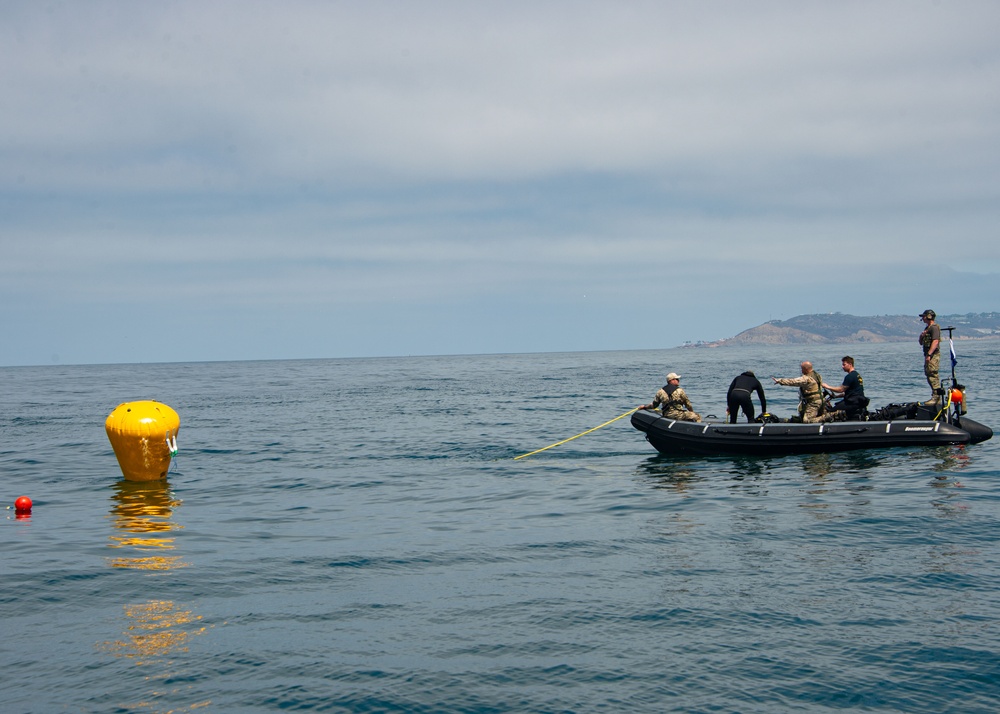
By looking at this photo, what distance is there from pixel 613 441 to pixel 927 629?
17.9m

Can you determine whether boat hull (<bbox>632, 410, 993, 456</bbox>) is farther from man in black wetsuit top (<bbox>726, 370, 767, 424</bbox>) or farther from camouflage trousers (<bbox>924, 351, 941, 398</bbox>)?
camouflage trousers (<bbox>924, 351, 941, 398</bbox>)

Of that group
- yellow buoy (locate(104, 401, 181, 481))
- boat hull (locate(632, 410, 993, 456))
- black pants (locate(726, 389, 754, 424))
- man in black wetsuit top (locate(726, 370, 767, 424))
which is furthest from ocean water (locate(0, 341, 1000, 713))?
man in black wetsuit top (locate(726, 370, 767, 424))

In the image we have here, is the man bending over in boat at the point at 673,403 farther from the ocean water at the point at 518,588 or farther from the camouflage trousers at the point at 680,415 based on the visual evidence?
the ocean water at the point at 518,588

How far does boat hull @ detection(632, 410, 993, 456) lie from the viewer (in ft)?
62.3

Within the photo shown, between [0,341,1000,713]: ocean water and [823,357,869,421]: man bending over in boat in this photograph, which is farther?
[823,357,869,421]: man bending over in boat

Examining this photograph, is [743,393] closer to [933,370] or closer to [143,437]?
[933,370]

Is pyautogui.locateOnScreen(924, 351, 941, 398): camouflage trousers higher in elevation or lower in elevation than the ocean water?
higher

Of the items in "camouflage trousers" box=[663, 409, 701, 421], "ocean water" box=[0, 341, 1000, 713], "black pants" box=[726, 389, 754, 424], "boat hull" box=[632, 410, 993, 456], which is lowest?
"ocean water" box=[0, 341, 1000, 713]

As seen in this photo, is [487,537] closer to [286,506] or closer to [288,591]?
[288,591]

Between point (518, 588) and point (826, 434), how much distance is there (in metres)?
12.0

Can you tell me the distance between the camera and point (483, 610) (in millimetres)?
9125

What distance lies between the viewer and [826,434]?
763 inches

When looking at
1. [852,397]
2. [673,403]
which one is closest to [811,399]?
[852,397]

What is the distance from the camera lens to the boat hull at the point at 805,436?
748 inches
